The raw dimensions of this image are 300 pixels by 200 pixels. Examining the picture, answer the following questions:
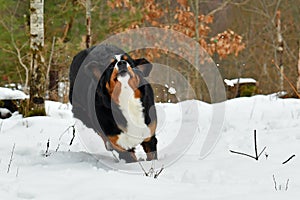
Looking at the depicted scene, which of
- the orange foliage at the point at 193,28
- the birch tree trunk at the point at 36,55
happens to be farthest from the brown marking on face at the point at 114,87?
the orange foliage at the point at 193,28

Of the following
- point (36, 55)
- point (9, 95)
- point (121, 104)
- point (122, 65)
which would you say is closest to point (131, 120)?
point (121, 104)

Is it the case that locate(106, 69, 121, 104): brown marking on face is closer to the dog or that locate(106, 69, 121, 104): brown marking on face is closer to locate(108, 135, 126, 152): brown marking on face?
the dog

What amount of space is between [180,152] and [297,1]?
15780 mm

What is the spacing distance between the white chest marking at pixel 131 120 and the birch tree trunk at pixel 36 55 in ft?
8.92

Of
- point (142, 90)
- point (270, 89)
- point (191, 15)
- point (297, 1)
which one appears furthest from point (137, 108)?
point (297, 1)

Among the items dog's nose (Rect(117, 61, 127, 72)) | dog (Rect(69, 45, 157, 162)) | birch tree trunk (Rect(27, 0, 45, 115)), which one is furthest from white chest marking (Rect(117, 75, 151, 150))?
birch tree trunk (Rect(27, 0, 45, 115))

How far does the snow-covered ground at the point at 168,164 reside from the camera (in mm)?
2252

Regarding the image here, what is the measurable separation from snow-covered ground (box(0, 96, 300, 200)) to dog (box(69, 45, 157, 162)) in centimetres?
20

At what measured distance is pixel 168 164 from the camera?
3340mm

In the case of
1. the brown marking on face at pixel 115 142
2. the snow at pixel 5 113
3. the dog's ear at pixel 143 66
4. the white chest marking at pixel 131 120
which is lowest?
the snow at pixel 5 113

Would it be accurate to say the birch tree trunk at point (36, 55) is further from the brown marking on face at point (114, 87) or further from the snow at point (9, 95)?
the brown marking on face at point (114, 87)

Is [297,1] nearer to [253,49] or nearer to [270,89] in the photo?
[253,49]

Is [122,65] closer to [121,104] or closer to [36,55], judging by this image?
[121,104]

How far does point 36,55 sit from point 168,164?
3385mm
